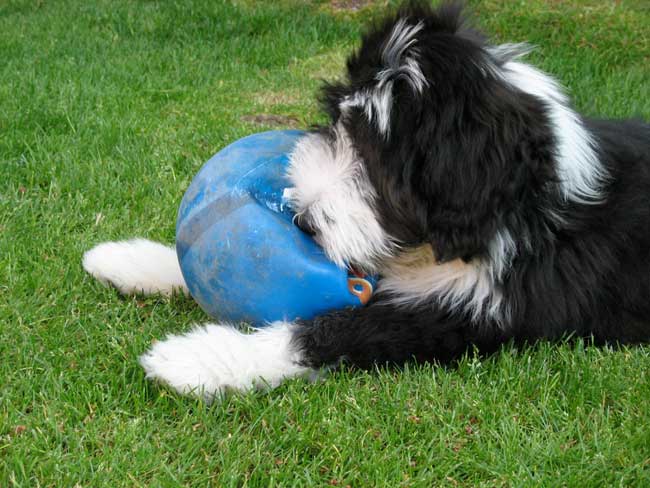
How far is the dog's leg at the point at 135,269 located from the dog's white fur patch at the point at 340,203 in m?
0.86

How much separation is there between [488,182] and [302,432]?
40.8 inches

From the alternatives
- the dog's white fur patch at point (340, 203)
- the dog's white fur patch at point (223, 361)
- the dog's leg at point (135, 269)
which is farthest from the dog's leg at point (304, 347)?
the dog's leg at point (135, 269)

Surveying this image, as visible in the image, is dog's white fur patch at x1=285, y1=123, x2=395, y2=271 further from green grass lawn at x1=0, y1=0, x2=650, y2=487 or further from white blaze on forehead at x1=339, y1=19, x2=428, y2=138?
green grass lawn at x1=0, y1=0, x2=650, y2=487

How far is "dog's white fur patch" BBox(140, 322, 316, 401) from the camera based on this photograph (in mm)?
2896

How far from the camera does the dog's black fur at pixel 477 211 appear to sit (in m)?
2.93

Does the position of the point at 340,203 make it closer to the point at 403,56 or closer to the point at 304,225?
the point at 304,225

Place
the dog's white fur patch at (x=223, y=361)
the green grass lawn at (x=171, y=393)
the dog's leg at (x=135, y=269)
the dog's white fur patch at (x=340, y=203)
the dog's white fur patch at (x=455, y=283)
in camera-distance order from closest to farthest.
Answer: the green grass lawn at (x=171, y=393) < the dog's white fur patch at (x=223, y=361) < the dog's white fur patch at (x=340, y=203) < the dog's white fur patch at (x=455, y=283) < the dog's leg at (x=135, y=269)

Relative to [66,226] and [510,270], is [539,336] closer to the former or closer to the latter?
[510,270]

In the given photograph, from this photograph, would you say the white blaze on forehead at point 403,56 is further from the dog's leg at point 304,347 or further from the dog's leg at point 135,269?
the dog's leg at point 135,269

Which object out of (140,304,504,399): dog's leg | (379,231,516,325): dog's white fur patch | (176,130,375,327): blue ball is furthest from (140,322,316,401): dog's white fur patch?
(379,231,516,325): dog's white fur patch

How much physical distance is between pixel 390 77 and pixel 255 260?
2.65 feet

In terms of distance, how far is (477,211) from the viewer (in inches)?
115

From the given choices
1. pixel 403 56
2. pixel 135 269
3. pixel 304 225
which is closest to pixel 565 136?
pixel 403 56

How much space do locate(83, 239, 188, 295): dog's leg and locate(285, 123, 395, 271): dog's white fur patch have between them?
0.86 m
